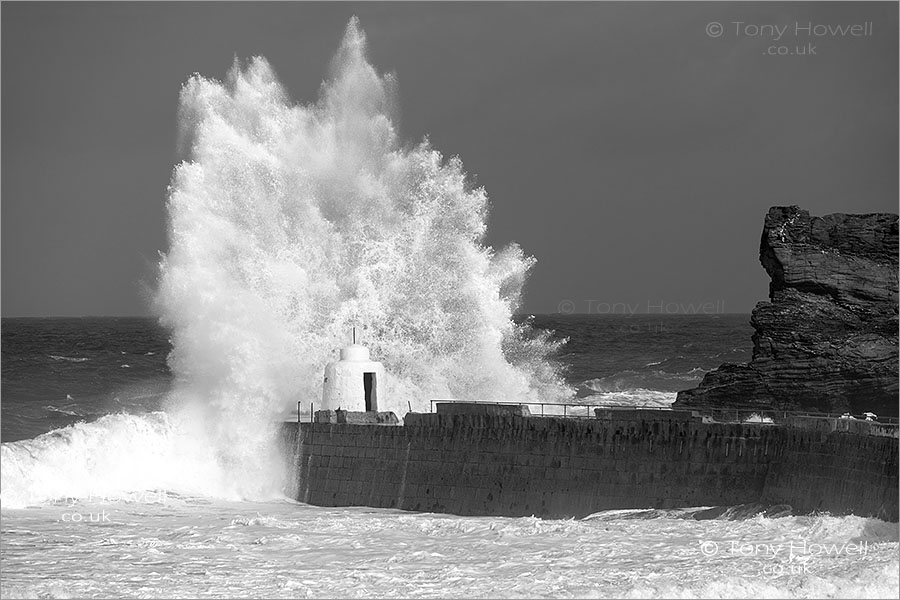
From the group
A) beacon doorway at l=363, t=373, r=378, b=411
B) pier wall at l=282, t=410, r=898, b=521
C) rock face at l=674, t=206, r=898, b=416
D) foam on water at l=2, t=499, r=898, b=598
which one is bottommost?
foam on water at l=2, t=499, r=898, b=598

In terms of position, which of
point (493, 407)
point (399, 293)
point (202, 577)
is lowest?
point (202, 577)

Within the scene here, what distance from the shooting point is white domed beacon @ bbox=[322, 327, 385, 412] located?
23.0m

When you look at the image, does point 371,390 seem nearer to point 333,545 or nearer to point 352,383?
point 352,383

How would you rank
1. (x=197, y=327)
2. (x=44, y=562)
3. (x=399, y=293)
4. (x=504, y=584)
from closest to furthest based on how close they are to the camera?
(x=504, y=584) < (x=44, y=562) < (x=197, y=327) < (x=399, y=293)

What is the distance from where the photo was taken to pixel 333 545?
17.9 meters

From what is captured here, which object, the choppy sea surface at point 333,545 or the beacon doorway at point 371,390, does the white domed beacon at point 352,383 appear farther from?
the choppy sea surface at point 333,545

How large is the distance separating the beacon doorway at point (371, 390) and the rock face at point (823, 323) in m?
6.05

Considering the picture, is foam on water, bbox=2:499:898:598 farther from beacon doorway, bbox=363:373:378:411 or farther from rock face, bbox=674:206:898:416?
rock face, bbox=674:206:898:416

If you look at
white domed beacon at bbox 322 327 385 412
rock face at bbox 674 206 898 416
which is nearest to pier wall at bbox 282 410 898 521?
white domed beacon at bbox 322 327 385 412

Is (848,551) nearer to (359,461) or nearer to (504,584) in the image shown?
(504,584)

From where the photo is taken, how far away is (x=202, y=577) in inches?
629

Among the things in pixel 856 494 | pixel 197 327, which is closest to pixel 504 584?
pixel 856 494

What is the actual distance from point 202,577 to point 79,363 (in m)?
37.1

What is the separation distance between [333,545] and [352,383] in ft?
17.9
